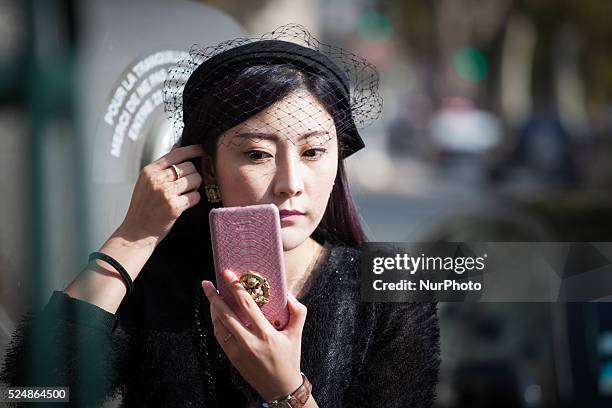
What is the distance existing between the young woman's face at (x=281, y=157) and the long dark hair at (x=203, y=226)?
23 mm

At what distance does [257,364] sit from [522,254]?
75 centimetres

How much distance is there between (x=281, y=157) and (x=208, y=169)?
17 cm

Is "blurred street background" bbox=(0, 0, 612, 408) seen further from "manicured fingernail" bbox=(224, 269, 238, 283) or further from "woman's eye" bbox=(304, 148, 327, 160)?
"manicured fingernail" bbox=(224, 269, 238, 283)

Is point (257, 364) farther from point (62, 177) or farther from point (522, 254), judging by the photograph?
point (522, 254)

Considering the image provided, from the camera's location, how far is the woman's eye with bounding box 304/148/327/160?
2.06 meters

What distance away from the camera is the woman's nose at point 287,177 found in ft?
6.69

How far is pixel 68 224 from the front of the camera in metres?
2.10

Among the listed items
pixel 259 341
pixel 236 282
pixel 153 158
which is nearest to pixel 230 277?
pixel 236 282

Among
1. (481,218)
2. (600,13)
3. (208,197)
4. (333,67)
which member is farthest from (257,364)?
(600,13)

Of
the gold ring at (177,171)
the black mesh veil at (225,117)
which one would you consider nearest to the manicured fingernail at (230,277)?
the black mesh veil at (225,117)

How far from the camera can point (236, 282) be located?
200 centimetres

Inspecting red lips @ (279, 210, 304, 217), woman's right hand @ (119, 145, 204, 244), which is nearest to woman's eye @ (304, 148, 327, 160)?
red lips @ (279, 210, 304, 217)

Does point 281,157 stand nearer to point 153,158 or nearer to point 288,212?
point 288,212

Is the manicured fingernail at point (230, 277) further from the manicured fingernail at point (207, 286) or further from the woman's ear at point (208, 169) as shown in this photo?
the woman's ear at point (208, 169)
